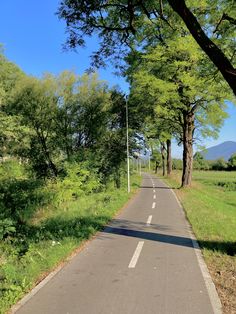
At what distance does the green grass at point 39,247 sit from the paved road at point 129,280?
1.16 feet

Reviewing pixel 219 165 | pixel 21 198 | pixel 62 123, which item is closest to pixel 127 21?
pixel 21 198

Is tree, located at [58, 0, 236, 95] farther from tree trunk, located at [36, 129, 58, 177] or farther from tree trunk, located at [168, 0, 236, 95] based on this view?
tree trunk, located at [36, 129, 58, 177]

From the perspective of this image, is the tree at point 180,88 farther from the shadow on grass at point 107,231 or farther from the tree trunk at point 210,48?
the tree trunk at point 210,48

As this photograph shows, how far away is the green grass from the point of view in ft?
22.8

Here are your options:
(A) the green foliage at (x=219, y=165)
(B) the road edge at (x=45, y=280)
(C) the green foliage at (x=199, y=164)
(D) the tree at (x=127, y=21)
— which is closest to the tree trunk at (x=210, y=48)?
(D) the tree at (x=127, y=21)

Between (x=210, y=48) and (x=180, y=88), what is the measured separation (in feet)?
68.5

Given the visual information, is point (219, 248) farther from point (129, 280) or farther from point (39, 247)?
point (39, 247)

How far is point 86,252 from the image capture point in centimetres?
980

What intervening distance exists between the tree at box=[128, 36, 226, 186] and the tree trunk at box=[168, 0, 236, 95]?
13425mm

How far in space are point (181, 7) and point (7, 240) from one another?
8631mm

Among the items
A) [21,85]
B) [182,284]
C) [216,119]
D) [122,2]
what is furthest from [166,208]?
[21,85]

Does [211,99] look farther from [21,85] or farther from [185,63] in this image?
[21,85]

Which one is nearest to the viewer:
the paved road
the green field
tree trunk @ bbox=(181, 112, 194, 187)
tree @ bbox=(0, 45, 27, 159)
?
the paved road

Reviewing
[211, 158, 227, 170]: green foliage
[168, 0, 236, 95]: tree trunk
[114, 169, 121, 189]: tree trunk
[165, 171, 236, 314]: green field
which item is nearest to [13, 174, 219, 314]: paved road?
[165, 171, 236, 314]: green field
